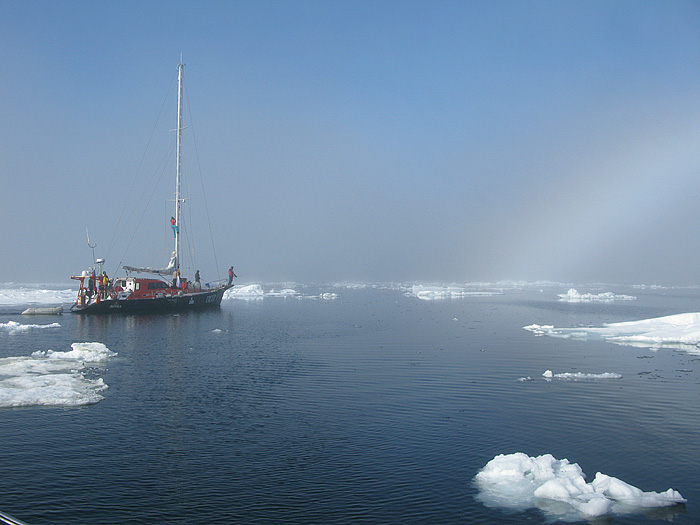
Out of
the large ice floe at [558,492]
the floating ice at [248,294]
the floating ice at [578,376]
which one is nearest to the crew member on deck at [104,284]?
the floating ice at [578,376]

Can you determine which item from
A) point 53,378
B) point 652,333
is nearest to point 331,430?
point 53,378

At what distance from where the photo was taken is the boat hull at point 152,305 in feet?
157

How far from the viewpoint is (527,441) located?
13477mm

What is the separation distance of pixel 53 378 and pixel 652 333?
31.0 m

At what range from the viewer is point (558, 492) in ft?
33.4

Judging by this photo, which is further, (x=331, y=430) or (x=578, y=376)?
(x=578, y=376)

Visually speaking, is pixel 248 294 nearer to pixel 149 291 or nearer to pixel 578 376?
pixel 149 291

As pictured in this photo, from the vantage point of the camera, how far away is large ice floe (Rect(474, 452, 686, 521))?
32.0 feet

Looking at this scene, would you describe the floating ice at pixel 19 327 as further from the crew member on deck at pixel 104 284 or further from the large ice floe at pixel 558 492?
the large ice floe at pixel 558 492

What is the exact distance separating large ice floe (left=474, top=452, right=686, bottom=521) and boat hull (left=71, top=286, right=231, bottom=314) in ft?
143

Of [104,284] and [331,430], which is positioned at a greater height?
[104,284]

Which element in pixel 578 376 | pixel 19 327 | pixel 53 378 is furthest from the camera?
pixel 19 327

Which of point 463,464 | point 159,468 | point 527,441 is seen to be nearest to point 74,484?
point 159,468

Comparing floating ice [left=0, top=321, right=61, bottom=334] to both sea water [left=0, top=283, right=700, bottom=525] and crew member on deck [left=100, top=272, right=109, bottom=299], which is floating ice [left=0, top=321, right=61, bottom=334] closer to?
sea water [left=0, top=283, right=700, bottom=525]
